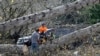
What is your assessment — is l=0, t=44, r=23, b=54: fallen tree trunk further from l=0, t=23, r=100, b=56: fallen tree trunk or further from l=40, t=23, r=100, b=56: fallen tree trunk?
l=40, t=23, r=100, b=56: fallen tree trunk

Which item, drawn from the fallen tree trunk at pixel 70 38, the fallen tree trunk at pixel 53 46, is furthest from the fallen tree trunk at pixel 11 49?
the fallen tree trunk at pixel 70 38

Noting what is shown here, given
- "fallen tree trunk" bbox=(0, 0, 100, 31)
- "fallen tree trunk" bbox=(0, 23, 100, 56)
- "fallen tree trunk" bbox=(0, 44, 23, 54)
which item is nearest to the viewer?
"fallen tree trunk" bbox=(0, 0, 100, 31)

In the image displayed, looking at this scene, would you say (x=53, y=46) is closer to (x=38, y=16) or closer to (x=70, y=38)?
(x=70, y=38)

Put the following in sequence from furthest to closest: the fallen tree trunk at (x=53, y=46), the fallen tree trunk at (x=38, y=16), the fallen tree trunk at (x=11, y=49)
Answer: the fallen tree trunk at (x=11, y=49), the fallen tree trunk at (x=53, y=46), the fallen tree trunk at (x=38, y=16)

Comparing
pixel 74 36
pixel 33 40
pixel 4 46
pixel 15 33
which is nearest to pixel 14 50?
pixel 4 46

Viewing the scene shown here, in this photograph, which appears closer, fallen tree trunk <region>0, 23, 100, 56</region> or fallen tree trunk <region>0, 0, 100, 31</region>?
fallen tree trunk <region>0, 0, 100, 31</region>

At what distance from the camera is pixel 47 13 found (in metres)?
12.4

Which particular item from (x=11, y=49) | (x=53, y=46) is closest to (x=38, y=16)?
(x=53, y=46)

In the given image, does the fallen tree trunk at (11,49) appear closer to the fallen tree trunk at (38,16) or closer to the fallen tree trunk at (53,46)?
the fallen tree trunk at (53,46)

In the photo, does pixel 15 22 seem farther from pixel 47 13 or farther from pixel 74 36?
pixel 74 36

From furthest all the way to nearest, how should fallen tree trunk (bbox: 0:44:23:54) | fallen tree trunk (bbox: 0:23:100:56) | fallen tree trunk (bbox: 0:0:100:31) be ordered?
fallen tree trunk (bbox: 0:44:23:54), fallen tree trunk (bbox: 0:23:100:56), fallen tree trunk (bbox: 0:0:100:31)

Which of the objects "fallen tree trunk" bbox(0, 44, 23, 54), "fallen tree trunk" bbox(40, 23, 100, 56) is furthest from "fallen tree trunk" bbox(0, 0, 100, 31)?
"fallen tree trunk" bbox(0, 44, 23, 54)

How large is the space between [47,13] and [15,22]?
4.73 ft

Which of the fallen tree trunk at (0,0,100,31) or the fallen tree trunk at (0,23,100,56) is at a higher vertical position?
the fallen tree trunk at (0,0,100,31)
